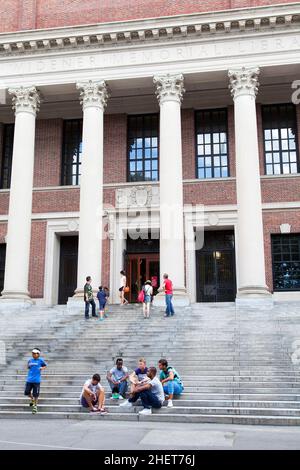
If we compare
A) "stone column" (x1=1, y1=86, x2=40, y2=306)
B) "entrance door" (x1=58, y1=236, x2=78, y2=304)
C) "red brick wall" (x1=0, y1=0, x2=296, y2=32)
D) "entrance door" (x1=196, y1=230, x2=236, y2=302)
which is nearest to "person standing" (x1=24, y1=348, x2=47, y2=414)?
"stone column" (x1=1, y1=86, x2=40, y2=306)

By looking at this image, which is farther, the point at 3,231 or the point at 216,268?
the point at 3,231

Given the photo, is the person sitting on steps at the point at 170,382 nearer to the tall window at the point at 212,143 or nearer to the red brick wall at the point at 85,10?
the tall window at the point at 212,143

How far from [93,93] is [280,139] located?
9.29 m

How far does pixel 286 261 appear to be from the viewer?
81.6 ft

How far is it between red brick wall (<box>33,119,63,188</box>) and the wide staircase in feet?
27.6

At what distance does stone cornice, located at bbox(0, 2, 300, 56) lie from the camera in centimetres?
2269

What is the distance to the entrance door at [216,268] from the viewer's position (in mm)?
25344

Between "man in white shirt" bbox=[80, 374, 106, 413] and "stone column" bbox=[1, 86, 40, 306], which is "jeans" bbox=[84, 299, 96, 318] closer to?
"stone column" bbox=[1, 86, 40, 306]

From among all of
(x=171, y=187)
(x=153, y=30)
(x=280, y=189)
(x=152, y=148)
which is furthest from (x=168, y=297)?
(x=153, y=30)

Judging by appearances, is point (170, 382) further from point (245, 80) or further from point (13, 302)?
point (245, 80)

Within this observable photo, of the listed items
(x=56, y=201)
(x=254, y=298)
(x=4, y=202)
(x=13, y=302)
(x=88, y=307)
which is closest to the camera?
(x=88, y=307)

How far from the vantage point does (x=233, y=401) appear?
1226cm
